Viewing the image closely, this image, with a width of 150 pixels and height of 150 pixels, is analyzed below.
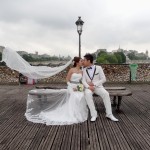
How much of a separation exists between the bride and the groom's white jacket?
201 mm

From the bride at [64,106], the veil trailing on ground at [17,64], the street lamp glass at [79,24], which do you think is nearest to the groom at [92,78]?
the bride at [64,106]

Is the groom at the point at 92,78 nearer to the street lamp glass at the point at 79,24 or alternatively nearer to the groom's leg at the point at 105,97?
the groom's leg at the point at 105,97

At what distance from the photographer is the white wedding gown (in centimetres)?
718

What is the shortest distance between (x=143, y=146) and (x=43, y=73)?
4053mm

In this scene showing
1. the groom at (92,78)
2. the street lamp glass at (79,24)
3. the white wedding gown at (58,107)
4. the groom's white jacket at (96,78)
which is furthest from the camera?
the street lamp glass at (79,24)

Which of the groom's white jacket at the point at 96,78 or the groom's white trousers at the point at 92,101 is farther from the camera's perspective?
the groom's white jacket at the point at 96,78

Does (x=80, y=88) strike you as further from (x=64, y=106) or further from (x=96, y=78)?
(x=64, y=106)

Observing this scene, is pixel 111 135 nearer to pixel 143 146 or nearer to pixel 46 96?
pixel 143 146

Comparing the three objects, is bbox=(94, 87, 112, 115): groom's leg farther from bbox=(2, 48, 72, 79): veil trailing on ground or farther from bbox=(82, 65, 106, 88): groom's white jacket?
bbox=(2, 48, 72, 79): veil trailing on ground

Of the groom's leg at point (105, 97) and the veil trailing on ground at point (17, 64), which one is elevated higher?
the veil trailing on ground at point (17, 64)

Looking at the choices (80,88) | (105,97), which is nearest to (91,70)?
(80,88)

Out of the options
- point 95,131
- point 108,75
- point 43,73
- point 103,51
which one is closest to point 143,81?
point 108,75

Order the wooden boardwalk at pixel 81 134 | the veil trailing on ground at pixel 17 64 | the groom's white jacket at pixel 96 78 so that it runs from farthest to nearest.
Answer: the veil trailing on ground at pixel 17 64
the groom's white jacket at pixel 96 78
the wooden boardwalk at pixel 81 134

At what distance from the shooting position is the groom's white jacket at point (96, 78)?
7676 mm
